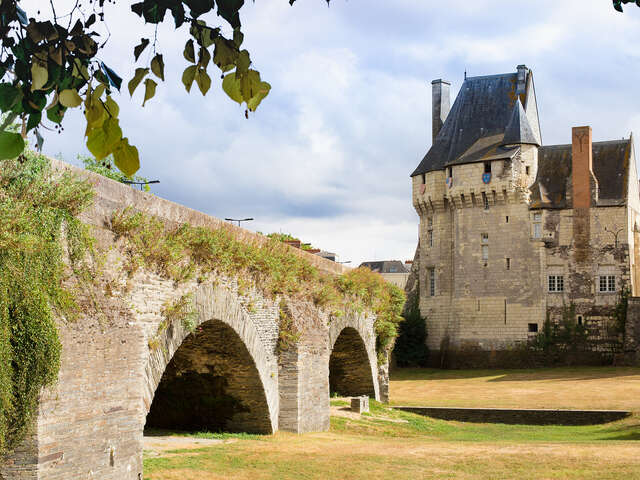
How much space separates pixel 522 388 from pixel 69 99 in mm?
28247

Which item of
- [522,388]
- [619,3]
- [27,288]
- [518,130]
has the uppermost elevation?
[518,130]

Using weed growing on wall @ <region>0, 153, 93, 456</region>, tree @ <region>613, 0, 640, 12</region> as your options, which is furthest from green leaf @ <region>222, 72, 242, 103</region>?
weed growing on wall @ <region>0, 153, 93, 456</region>

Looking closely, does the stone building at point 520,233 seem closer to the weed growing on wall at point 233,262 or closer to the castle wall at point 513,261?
the castle wall at point 513,261

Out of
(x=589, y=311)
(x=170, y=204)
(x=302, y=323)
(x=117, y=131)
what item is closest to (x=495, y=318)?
(x=589, y=311)

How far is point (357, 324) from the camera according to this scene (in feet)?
69.7

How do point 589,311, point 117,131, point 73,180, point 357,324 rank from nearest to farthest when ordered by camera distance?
point 117,131
point 73,180
point 357,324
point 589,311

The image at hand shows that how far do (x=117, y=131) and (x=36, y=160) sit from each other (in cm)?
571

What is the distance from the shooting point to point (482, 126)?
40.5m

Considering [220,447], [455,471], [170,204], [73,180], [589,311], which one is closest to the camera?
[73,180]

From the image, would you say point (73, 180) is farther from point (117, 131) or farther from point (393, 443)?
point (393, 443)

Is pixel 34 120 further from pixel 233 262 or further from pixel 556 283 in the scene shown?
pixel 556 283

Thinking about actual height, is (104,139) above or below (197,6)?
below

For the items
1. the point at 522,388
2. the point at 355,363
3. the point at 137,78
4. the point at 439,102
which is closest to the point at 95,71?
the point at 137,78

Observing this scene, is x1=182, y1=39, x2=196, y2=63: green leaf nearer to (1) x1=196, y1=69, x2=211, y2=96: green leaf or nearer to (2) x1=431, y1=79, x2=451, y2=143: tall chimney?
(1) x1=196, y1=69, x2=211, y2=96: green leaf
